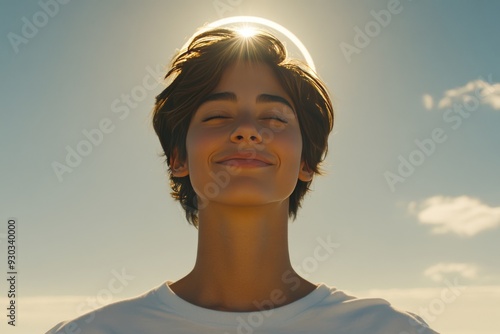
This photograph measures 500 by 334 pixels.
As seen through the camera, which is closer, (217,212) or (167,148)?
(217,212)

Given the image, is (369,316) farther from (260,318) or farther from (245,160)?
(245,160)

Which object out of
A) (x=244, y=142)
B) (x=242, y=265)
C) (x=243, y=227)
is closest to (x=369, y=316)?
(x=242, y=265)

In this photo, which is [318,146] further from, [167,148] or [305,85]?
[167,148]

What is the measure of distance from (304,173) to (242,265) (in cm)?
103

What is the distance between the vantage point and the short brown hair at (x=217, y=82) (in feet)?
14.2

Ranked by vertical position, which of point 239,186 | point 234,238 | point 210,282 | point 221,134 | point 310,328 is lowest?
point 310,328

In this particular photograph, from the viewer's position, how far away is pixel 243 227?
3.88 m

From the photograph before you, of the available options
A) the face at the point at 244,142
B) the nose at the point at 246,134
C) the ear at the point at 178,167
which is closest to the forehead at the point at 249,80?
the face at the point at 244,142

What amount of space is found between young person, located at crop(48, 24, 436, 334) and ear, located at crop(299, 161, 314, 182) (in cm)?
46

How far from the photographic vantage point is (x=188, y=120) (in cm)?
436

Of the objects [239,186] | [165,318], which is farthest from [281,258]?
[165,318]

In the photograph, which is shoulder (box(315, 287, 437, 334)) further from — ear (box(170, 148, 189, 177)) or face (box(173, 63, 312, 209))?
ear (box(170, 148, 189, 177))

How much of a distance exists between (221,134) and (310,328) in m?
1.31

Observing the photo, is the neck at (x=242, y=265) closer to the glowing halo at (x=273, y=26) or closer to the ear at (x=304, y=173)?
the ear at (x=304, y=173)
